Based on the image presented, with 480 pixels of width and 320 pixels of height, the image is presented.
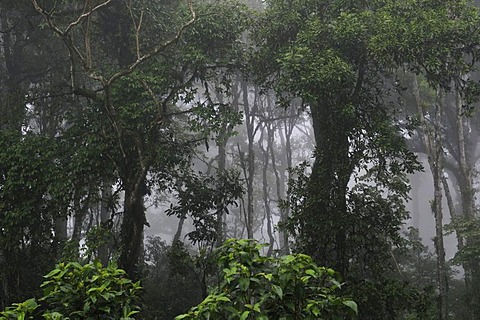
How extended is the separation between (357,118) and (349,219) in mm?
1945

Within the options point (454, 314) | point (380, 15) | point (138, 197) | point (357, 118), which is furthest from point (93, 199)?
point (454, 314)

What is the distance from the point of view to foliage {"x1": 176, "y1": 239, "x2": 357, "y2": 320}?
3266 mm

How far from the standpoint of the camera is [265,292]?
3.44 meters

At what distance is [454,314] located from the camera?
1307 cm

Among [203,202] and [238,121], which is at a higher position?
[238,121]

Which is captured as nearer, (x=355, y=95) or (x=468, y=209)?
A: (x=355, y=95)

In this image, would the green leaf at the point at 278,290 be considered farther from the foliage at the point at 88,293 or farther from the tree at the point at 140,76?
the tree at the point at 140,76

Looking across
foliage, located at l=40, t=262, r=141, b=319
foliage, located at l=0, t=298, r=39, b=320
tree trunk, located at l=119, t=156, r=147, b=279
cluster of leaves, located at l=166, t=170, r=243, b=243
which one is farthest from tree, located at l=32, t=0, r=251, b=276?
foliage, located at l=0, t=298, r=39, b=320

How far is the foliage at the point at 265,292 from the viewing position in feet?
10.7

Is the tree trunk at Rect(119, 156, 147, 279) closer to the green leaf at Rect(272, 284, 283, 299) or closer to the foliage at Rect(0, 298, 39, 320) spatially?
the foliage at Rect(0, 298, 39, 320)

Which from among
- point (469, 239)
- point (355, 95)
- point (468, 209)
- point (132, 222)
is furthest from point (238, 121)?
point (468, 209)

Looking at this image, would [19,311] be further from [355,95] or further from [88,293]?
[355,95]

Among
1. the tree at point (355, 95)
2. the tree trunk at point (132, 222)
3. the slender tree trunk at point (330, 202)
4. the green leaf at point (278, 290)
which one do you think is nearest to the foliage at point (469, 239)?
the tree at point (355, 95)

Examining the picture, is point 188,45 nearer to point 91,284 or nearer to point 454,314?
point 91,284
